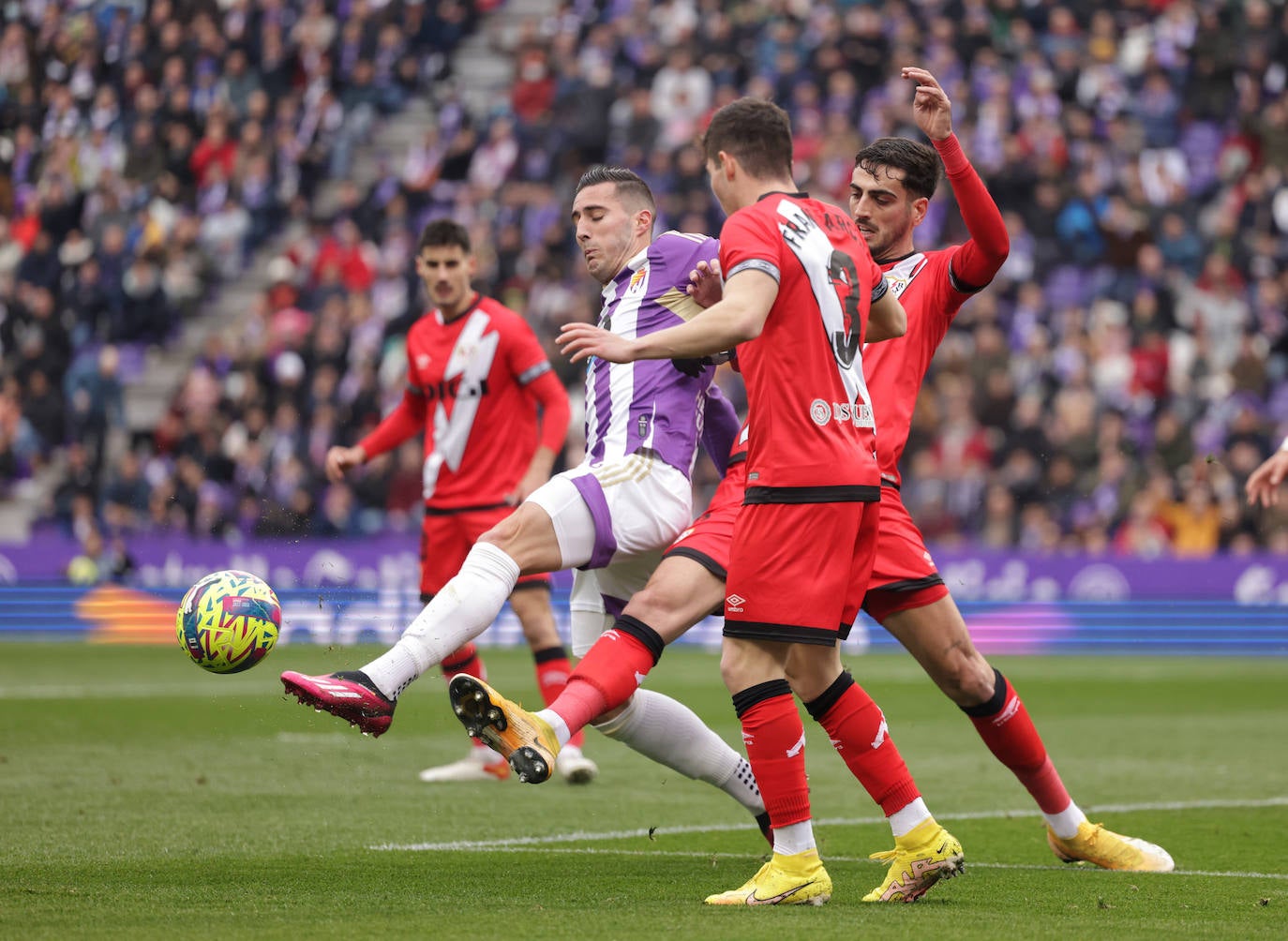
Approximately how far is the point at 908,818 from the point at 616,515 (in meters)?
1.41

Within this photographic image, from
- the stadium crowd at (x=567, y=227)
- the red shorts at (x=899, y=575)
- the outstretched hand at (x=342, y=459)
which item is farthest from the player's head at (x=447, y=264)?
the stadium crowd at (x=567, y=227)

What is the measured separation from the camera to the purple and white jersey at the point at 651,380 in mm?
6320

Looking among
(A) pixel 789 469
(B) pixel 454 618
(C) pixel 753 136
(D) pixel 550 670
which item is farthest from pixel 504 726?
(D) pixel 550 670

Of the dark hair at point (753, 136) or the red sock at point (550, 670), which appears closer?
the dark hair at point (753, 136)

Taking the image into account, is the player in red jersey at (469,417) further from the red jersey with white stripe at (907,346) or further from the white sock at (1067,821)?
the white sock at (1067,821)

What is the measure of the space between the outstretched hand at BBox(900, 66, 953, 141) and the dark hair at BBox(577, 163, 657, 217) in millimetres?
1060

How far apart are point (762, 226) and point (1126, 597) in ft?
44.6

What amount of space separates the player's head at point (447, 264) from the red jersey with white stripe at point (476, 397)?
8 centimetres

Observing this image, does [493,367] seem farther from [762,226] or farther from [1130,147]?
[1130,147]

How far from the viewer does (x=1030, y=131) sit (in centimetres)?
2114

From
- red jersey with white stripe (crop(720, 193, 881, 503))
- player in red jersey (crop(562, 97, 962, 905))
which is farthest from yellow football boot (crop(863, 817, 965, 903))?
red jersey with white stripe (crop(720, 193, 881, 503))

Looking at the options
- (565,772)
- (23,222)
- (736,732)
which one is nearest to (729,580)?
(565,772)

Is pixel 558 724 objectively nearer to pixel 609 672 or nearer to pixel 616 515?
pixel 609 672

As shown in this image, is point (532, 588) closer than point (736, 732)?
Yes
